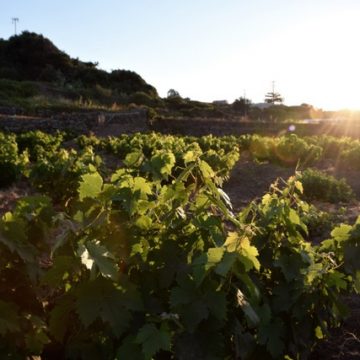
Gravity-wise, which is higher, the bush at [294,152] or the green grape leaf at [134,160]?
the green grape leaf at [134,160]

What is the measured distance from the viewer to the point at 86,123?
961 inches

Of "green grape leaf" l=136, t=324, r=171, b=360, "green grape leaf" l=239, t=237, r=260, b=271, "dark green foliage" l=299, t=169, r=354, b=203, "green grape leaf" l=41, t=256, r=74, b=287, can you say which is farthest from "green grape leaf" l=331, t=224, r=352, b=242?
"dark green foliage" l=299, t=169, r=354, b=203

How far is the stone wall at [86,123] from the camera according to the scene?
20547 mm

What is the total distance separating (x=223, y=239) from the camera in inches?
84.5

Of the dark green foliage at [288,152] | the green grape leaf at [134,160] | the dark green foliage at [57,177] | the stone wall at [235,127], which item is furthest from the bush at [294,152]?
the stone wall at [235,127]

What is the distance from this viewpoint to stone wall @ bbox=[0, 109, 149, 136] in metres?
20.5

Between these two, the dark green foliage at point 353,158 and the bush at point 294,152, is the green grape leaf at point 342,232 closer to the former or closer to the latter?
the bush at point 294,152

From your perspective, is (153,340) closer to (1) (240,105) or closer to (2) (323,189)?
(2) (323,189)

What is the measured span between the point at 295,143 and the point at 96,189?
12.6m

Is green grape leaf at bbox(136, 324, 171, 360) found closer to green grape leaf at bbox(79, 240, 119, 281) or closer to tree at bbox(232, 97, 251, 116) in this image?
green grape leaf at bbox(79, 240, 119, 281)

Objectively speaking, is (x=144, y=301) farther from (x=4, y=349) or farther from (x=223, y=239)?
(x=4, y=349)

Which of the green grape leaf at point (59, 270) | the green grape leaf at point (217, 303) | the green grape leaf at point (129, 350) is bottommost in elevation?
the green grape leaf at point (129, 350)

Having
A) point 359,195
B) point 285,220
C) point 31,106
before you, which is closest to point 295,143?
point 359,195

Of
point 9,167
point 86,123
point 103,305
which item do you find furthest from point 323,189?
point 86,123
